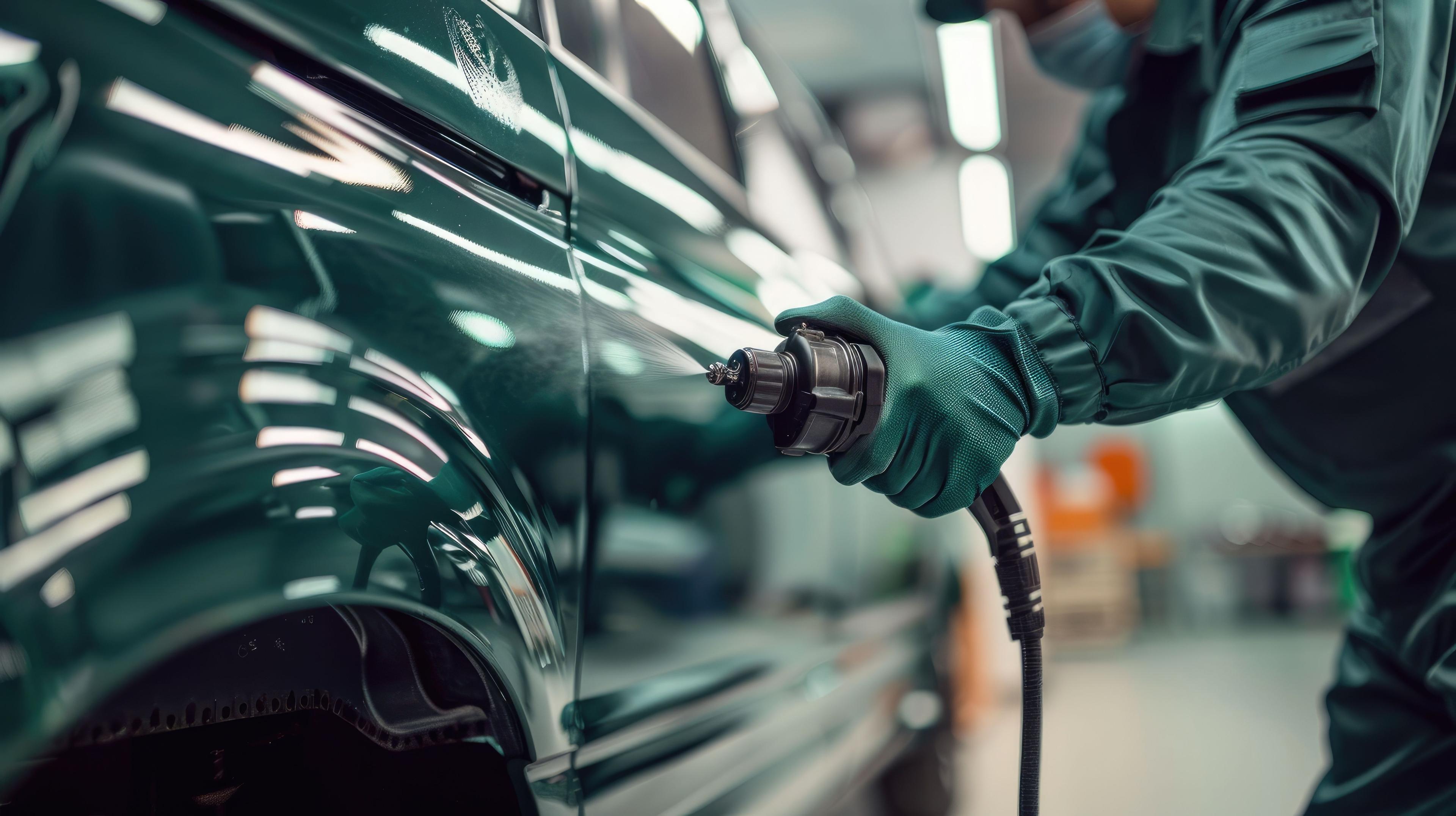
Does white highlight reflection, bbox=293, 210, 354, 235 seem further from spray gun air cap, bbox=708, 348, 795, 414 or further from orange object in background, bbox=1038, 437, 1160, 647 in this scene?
orange object in background, bbox=1038, 437, 1160, 647

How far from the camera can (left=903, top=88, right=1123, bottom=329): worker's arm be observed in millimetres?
1478

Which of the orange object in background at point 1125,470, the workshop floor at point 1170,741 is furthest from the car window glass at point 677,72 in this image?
the orange object in background at point 1125,470

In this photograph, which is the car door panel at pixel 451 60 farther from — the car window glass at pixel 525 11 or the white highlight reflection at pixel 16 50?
the white highlight reflection at pixel 16 50

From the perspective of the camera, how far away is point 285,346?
1.83 ft

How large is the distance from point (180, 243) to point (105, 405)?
0.10 meters

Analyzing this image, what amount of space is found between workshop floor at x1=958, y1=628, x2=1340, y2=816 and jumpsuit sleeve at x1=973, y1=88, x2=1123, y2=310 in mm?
1446

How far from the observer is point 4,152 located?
446 millimetres

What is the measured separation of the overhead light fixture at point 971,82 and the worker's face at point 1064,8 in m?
2.77

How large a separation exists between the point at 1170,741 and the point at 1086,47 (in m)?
2.42

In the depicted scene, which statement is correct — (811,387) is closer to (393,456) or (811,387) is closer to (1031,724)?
(393,456)

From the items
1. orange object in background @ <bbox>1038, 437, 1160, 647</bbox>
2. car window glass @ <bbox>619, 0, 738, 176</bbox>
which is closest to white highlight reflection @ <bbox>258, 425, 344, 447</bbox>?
car window glass @ <bbox>619, 0, 738, 176</bbox>

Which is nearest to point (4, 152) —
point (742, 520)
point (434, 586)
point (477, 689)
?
point (434, 586)

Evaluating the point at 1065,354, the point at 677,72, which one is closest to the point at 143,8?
the point at 1065,354

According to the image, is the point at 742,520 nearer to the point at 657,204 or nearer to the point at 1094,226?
the point at 657,204
